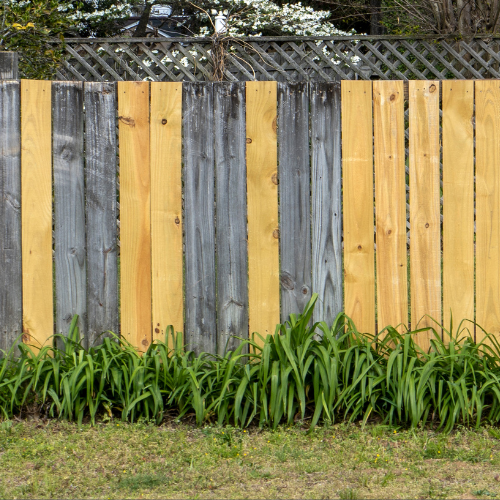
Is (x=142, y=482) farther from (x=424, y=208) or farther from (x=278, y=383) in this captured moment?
(x=424, y=208)

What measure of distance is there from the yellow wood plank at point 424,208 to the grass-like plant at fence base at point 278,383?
202 millimetres

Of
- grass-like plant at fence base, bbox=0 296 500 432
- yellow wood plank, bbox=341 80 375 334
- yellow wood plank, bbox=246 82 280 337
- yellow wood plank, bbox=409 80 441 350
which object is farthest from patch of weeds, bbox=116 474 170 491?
yellow wood plank, bbox=409 80 441 350

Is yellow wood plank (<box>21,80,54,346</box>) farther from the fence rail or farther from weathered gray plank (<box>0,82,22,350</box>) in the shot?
the fence rail

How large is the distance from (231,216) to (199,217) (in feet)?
0.53

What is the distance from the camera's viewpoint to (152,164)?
3295 millimetres

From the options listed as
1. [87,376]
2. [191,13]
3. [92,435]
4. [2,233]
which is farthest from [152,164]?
[191,13]

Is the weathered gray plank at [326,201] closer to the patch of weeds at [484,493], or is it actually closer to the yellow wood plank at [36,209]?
the patch of weeds at [484,493]

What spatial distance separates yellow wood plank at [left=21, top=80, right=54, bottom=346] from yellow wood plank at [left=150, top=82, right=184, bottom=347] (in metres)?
0.52

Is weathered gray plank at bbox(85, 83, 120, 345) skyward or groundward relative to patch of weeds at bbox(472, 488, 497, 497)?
skyward

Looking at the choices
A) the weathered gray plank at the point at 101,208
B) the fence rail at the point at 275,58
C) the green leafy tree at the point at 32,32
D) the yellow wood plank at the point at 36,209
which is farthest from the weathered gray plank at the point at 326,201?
the fence rail at the point at 275,58

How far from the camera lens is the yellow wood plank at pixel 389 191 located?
331 cm

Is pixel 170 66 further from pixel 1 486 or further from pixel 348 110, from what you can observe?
pixel 1 486

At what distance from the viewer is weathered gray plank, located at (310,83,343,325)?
329cm

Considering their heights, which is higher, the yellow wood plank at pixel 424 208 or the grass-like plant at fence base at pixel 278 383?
the yellow wood plank at pixel 424 208
